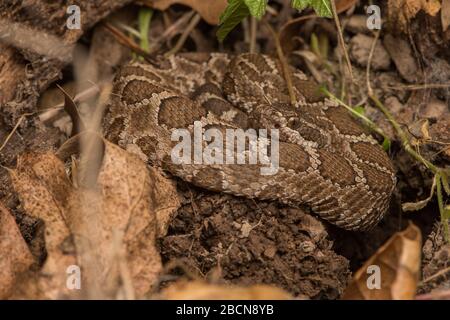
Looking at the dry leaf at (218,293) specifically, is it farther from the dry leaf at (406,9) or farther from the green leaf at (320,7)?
the dry leaf at (406,9)

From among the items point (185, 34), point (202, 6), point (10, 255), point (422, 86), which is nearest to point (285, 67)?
point (202, 6)

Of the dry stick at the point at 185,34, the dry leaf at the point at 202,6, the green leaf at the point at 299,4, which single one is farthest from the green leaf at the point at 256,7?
the dry stick at the point at 185,34

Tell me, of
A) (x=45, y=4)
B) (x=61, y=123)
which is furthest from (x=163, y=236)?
(x=45, y=4)

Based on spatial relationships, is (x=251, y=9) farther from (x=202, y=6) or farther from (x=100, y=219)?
(x=100, y=219)

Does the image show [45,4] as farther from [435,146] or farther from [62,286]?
[435,146]

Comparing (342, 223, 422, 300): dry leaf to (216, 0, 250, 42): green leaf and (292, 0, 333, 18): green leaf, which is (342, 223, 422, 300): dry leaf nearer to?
(292, 0, 333, 18): green leaf

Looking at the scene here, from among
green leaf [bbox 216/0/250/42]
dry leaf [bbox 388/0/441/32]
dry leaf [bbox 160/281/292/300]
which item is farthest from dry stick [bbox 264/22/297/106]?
dry leaf [bbox 160/281/292/300]
